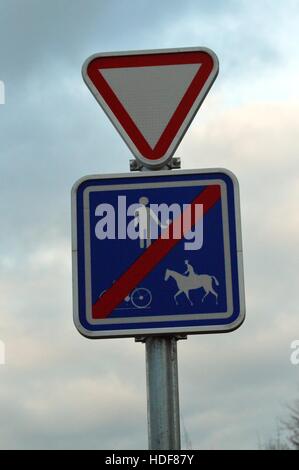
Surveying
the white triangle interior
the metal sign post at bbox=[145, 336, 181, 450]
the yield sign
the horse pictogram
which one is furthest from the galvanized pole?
the white triangle interior

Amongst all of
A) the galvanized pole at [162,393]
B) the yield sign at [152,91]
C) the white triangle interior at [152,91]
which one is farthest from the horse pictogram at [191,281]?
the white triangle interior at [152,91]

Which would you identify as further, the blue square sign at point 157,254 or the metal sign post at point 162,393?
the blue square sign at point 157,254

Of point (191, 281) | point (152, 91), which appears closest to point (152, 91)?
point (152, 91)

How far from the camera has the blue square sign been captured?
10.2 feet

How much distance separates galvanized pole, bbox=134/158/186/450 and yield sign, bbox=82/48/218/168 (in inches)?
26.9

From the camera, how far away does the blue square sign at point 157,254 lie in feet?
10.2

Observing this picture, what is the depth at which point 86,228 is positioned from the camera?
3.22 meters

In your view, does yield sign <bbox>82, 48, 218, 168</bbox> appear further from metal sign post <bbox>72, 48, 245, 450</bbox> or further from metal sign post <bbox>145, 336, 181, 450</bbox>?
metal sign post <bbox>145, 336, 181, 450</bbox>

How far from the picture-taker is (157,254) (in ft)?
10.4

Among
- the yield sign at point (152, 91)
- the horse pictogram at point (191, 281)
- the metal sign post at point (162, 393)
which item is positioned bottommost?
the metal sign post at point (162, 393)

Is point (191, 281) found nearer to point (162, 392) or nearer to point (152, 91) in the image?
point (162, 392)

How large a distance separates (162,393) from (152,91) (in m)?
1.16

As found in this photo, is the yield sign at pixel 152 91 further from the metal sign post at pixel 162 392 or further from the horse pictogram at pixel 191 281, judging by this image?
the metal sign post at pixel 162 392

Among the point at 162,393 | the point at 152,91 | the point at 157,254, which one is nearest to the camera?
the point at 162,393
